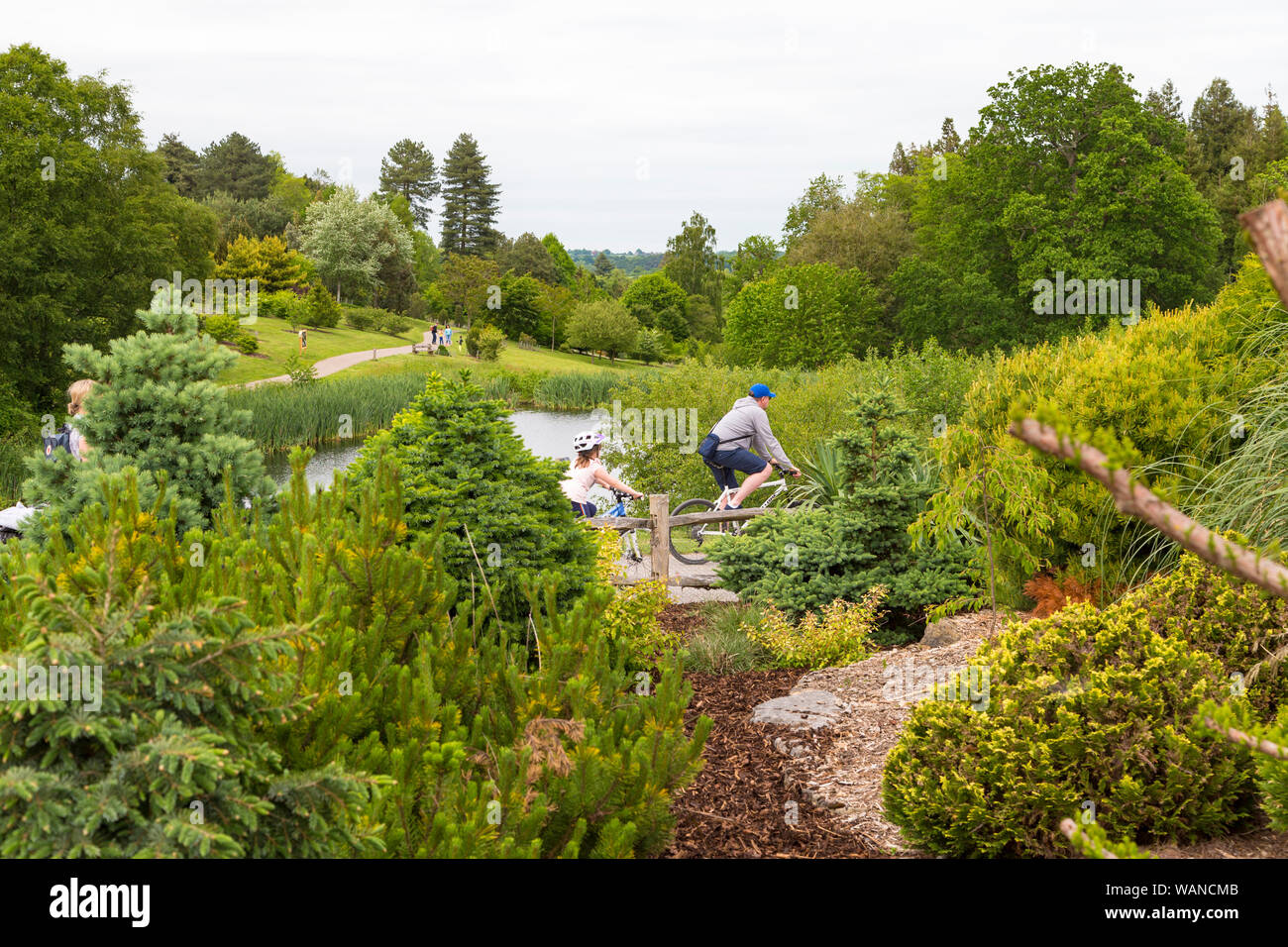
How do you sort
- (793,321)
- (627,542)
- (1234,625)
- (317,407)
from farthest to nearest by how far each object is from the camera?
(793,321), (317,407), (627,542), (1234,625)

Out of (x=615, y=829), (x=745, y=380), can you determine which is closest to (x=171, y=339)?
(x=615, y=829)

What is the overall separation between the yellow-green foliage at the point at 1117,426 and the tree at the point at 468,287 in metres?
58.8

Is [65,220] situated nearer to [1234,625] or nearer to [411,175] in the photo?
[1234,625]

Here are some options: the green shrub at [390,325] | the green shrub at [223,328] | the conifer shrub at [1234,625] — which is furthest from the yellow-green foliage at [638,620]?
the green shrub at [390,325]

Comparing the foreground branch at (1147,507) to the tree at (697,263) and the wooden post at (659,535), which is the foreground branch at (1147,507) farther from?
the tree at (697,263)

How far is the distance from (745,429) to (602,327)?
176 feet

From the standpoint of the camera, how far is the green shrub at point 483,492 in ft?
18.4

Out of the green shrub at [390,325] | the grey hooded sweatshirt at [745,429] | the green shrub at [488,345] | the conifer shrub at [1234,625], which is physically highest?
the green shrub at [390,325]

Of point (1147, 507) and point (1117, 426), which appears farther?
point (1117, 426)

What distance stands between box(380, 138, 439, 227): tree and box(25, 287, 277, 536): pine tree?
3933 inches

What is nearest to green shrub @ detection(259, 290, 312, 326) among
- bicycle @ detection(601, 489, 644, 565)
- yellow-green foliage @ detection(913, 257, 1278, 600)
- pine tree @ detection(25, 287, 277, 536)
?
bicycle @ detection(601, 489, 644, 565)

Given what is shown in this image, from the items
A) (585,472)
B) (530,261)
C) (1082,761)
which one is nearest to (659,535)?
(585,472)

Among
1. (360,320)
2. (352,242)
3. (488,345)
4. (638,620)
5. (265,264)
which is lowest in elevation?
(638,620)

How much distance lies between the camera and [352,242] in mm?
66812
